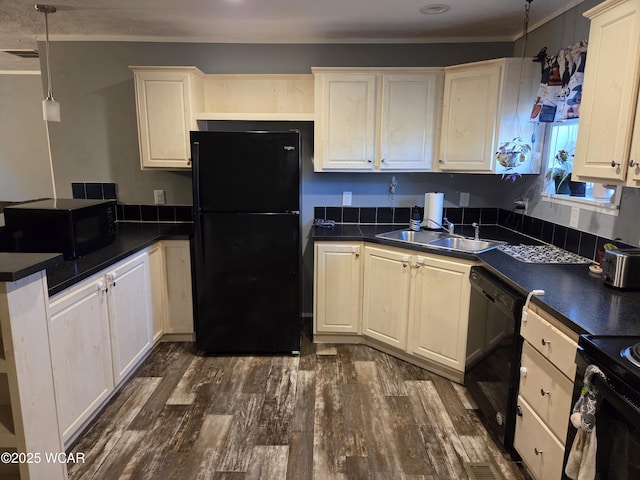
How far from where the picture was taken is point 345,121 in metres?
3.14

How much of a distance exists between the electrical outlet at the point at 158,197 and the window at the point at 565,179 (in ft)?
9.77

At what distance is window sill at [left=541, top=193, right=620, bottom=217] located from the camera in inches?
86.0

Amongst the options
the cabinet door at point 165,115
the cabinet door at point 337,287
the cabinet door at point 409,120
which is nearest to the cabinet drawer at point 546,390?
the cabinet door at point 337,287

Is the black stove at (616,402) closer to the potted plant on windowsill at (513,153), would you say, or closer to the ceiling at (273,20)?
the potted plant on windowsill at (513,153)

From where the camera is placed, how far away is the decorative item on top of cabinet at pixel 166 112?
305 cm

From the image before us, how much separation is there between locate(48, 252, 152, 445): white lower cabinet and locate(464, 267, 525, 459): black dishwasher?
1986 mm

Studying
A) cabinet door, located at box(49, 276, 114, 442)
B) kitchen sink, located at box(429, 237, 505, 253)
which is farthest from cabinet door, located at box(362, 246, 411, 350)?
cabinet door, located at box(49, 276, 114, 442)

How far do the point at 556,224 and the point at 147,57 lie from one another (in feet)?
10.9

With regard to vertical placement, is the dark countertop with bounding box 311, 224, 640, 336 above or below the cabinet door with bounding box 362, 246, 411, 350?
above

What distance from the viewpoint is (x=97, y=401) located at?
7.30ft

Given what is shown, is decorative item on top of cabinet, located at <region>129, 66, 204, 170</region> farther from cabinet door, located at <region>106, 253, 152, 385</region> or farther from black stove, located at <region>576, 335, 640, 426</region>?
black stove, located at <region>576, 335, 640, 426</region>

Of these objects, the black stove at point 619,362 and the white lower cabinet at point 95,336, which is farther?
the white lower cabinet at point 95,336

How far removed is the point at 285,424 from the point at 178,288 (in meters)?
1.40

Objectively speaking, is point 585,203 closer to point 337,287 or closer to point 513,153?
point 513,153
